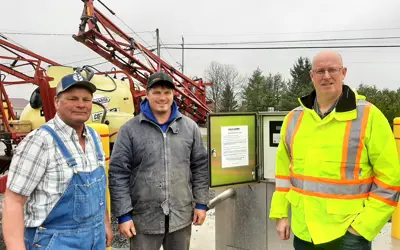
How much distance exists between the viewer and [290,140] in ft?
7.07

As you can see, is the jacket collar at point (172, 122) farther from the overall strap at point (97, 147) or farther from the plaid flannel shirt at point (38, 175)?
the plaid flannel shirt at point (38, 175)

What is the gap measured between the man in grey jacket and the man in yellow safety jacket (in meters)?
0.80

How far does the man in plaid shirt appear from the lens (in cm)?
167

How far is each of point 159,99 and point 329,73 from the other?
109 cm

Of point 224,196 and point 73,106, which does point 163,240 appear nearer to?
point 224,196

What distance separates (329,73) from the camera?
1958 mm

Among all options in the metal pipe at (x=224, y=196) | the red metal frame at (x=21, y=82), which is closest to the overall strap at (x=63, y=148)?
the metal pipe at (x=224, y=196)

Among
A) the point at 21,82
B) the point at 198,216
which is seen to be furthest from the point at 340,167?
the point at 21,82

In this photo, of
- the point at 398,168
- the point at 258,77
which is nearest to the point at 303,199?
the point at 398,168

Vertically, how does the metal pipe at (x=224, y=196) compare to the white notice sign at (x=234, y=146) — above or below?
below

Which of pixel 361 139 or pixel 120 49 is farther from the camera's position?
pixel 120 49

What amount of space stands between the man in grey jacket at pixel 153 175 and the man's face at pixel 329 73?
976 mm

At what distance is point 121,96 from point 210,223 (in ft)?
13.5

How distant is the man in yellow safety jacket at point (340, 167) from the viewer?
6.11ft
